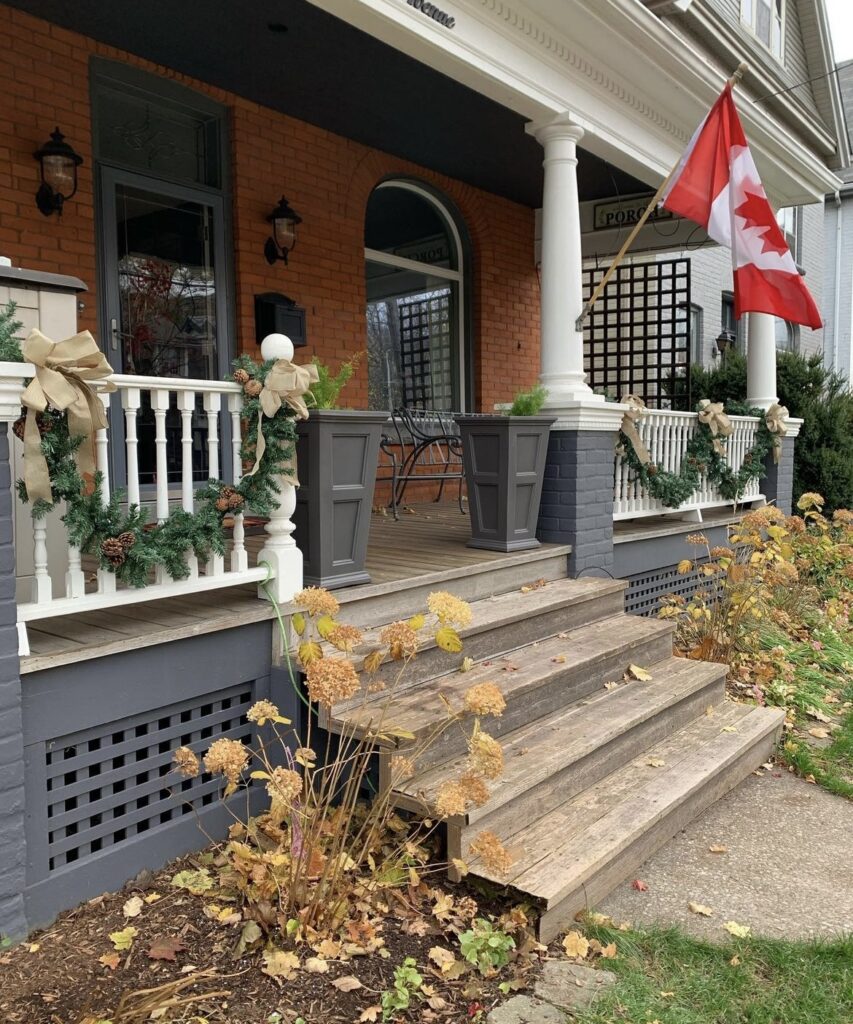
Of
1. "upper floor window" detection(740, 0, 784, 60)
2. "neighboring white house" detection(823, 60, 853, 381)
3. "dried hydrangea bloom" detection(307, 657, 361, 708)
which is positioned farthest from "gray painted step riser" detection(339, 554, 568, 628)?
"neighboring white house" detection(823, 60, 853, 381)

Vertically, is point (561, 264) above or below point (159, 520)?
above

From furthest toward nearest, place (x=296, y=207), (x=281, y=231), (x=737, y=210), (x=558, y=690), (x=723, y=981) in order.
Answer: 1. (x=296, y=207)
2. (x=281, y=231)
3. (x=737, y=210)
4. (x=558, y=690)
5. (x=723, y=981)

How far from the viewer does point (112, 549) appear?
8.75 feet

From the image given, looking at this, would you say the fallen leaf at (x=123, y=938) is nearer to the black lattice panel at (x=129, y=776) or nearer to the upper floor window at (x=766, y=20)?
the black lattice panel at (x=129, y=776)

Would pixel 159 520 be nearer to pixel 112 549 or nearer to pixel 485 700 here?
pixel 112 549

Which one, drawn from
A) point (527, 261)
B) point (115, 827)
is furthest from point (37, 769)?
point (527, 261)

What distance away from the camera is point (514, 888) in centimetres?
246

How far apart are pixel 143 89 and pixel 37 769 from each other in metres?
4.41

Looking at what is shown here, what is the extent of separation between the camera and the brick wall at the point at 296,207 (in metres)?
4.70

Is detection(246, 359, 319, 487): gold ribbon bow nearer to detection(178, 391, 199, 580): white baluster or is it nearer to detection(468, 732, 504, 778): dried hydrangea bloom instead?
detection(178, 391, 199, 580): white baluster

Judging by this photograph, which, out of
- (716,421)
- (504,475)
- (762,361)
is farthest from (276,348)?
(762,361)

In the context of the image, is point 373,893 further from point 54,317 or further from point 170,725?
point 54,317

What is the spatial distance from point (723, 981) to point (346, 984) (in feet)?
3.37

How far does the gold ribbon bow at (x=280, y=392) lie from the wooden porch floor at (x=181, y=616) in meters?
0.54
